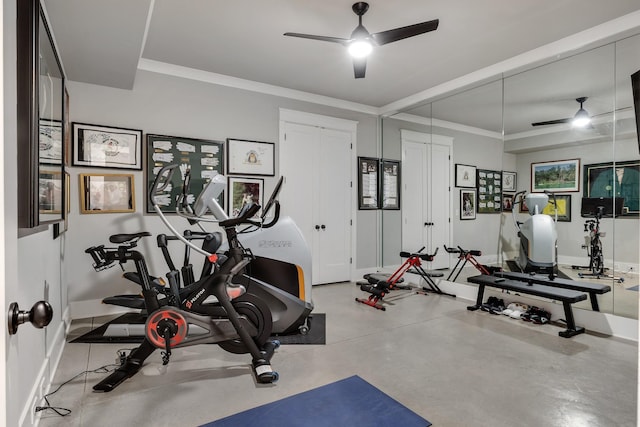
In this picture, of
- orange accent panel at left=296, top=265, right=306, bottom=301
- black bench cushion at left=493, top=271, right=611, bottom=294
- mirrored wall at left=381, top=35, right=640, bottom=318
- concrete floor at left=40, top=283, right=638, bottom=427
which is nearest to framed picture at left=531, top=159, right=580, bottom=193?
mirrored wall at left=381, top=35, right=640, bottom=318

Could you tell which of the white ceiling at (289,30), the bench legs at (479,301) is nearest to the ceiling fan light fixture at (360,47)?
the white ceiling at (289,30)

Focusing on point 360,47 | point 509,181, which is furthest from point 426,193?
point 360,47

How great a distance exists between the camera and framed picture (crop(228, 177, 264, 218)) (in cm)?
476

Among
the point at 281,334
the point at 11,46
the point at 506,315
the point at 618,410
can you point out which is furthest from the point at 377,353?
the point at 11,46

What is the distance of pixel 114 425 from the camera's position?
2.02 m

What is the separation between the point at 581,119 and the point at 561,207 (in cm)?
92

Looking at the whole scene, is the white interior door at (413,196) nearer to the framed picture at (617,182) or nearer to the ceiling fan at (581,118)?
the ceiling fan at (581,118)

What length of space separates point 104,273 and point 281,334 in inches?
86.8

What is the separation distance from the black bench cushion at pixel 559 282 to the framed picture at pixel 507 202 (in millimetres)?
754

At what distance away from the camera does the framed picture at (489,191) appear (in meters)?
4.36

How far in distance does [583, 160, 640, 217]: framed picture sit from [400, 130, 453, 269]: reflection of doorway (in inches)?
71.0

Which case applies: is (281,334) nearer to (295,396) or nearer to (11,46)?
(295,396)

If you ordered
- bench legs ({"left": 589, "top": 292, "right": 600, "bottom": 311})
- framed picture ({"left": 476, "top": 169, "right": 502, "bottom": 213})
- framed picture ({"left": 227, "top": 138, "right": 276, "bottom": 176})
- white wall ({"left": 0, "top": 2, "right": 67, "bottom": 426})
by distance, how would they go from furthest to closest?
framed picture ({"left": 227, "top": 138, "right": 276, "bottom": 176}) → framed picture ({"left": 476, "top": 169, "right": 502, "bottom": 213}) → bench legs ({"left": 589, "top": 292, "right": 600, "bottom": 311}) → white wall ({"left": 0, "top": 2, "right": 67, "bottom": 426})

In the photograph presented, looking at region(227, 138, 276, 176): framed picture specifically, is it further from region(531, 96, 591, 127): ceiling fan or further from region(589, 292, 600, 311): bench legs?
region(589, 292, 600, 311): bench legs
